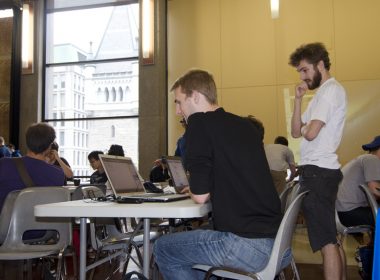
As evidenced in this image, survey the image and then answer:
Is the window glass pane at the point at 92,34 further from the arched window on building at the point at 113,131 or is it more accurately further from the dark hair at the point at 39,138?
the dark hair at the point at 39,138

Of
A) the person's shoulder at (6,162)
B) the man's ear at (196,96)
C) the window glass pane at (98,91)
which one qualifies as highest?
the window glass pane at (98,91)

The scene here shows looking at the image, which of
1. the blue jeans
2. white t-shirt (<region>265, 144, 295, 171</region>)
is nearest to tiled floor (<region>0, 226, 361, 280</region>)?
Result: white t-shirt (<region>265, 144, 295, 171</region>)

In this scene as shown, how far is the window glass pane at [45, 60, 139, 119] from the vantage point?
8344mm

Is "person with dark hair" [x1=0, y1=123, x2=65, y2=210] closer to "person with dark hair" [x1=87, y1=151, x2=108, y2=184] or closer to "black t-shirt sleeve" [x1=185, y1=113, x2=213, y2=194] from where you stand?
"black t-shirt sleeve" [x1=185, y1=113, x2=213, y2=194]

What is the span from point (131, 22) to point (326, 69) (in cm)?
656

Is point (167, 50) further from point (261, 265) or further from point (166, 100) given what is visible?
point (261, 265)

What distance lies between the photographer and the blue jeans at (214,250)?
1507mm

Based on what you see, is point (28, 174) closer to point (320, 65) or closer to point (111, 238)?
point (111, 238)

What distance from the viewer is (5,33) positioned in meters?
8.76

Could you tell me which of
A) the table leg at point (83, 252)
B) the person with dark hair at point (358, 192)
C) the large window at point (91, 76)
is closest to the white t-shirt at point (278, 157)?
the person with dark hair at point (358, 192)

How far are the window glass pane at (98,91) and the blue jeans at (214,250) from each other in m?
6.78

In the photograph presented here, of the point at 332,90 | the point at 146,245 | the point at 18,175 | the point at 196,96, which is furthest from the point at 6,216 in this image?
the point at 332,90

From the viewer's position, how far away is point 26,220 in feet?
A: 7.07

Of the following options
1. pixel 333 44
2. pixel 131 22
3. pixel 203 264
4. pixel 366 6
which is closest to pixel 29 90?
pixel 131 22
